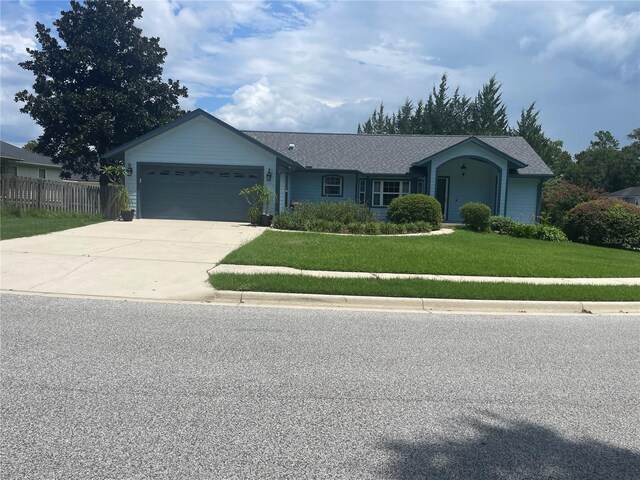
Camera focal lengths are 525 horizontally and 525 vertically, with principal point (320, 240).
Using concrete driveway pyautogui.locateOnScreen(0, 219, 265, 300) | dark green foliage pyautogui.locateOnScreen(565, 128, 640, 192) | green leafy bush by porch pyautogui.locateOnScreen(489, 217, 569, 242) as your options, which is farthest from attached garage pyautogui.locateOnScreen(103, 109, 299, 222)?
dark green foliage pyautogui.locateOnScreen(565, 128, 640, 192)

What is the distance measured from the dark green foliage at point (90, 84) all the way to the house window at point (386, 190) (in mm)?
12655

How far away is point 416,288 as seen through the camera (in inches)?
366

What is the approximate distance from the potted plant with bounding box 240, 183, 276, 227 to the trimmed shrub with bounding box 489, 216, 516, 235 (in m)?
9.18

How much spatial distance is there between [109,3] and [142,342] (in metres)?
27.4

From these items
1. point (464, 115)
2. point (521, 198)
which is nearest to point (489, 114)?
point (464, 115)

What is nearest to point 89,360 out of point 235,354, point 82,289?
point 235,354

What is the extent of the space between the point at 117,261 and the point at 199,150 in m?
11.5

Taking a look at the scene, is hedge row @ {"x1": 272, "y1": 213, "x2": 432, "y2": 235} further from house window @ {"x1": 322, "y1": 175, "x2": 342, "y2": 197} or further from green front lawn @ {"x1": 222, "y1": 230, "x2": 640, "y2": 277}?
house window @ {"x1": 322, "y1": 175, "x2": 342, "y2": 197}

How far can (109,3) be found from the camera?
28.0m

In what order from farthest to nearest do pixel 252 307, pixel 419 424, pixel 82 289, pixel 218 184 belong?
pixel 218 184, pixel 82 289, pixel 252 307, pixel 419 424

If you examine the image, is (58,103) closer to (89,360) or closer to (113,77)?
(113,77)

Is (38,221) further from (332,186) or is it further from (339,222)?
(332,186)

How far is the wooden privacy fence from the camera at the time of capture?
2022 cm

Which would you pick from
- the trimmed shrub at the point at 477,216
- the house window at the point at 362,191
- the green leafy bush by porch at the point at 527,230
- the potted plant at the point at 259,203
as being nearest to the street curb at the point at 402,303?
the green leafy bush by porch at the point at 527,230
